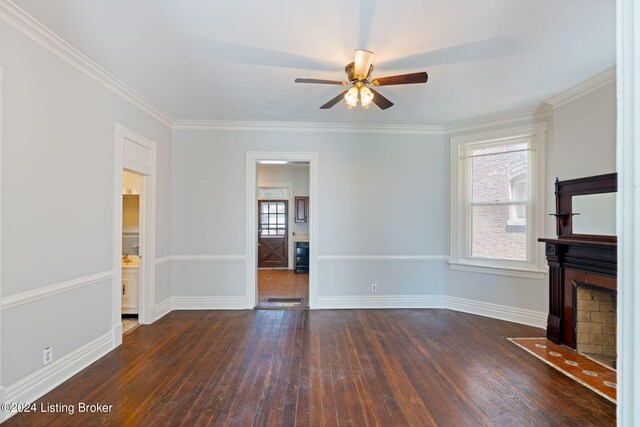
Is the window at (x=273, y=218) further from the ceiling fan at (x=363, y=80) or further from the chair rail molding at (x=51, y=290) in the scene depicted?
the ceiling fan at (x=363, y=80)

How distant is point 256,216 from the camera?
4535mm

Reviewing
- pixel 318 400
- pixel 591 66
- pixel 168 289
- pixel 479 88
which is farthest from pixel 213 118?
pixel 591 66

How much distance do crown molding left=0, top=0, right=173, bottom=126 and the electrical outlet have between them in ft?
7.61

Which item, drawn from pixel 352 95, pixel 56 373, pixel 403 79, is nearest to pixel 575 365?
pixel 403 79

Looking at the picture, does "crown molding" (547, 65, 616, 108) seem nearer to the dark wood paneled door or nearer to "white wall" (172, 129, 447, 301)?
"white wall" (172, 129, 447, 301)

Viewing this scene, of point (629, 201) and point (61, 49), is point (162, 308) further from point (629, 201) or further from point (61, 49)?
point (629, 201)

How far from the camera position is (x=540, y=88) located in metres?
3.35

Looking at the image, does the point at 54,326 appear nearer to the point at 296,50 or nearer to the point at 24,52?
the point at 24,52

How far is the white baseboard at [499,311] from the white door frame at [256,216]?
2019mm

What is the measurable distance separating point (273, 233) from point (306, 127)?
4.30m

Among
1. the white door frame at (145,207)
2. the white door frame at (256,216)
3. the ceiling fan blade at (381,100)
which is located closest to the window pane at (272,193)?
the white door frame at (256,216)

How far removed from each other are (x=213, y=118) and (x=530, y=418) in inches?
181

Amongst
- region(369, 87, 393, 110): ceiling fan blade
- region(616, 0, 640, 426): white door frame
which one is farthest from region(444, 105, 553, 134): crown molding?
region(616, 0, 640, 426): white door frame

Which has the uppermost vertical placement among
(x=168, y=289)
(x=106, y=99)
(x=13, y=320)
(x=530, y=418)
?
(x=106, y=99)
